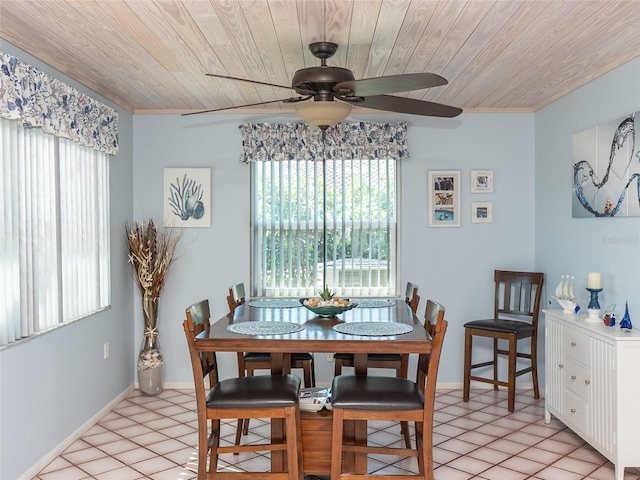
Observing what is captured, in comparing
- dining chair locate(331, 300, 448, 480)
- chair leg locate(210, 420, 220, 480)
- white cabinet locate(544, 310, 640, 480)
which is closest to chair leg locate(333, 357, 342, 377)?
dining chair locate(331, 300, 448, 480)

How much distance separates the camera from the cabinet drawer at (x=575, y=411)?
338cm

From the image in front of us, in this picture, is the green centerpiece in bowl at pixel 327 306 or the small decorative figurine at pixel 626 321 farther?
the green centerpiece in bowl at pixel 327 306

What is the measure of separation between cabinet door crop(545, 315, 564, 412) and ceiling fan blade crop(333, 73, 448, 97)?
212 cm

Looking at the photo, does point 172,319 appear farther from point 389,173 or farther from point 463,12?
point 463,12

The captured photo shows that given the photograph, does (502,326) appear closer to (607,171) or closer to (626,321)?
(626,321)

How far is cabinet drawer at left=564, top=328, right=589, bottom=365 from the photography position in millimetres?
3373

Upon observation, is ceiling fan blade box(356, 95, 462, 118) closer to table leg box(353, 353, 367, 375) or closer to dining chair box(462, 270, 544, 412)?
table leg box(353, 353, 367, 375)

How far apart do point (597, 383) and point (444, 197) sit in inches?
78.2

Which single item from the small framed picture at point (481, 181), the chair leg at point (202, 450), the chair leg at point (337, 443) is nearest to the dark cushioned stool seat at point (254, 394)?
the chair leg at point (202, 450)

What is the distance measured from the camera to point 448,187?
473cm

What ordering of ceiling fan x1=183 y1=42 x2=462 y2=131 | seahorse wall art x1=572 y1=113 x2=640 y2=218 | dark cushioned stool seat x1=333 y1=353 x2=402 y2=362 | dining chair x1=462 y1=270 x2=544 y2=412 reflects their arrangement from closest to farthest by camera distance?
ceiling fan x1=183 y1=42 x2=462 y2=131, seahorse wall art x1=572 y1=113 x2=640 y2=218, dark cushioned stool seat x1=333 y1=353 x2=402 y2=362, dining chair x1=462 y1=270 x2=544 y2=412

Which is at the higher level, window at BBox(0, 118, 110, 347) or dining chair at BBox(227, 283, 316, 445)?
window at BBox(0, 118, 110, 347)

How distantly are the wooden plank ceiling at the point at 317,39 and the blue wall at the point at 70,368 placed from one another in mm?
408

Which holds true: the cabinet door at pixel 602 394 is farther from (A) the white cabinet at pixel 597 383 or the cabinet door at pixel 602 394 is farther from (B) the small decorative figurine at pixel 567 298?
(B) the small decorative figurine at pixel 567 298
